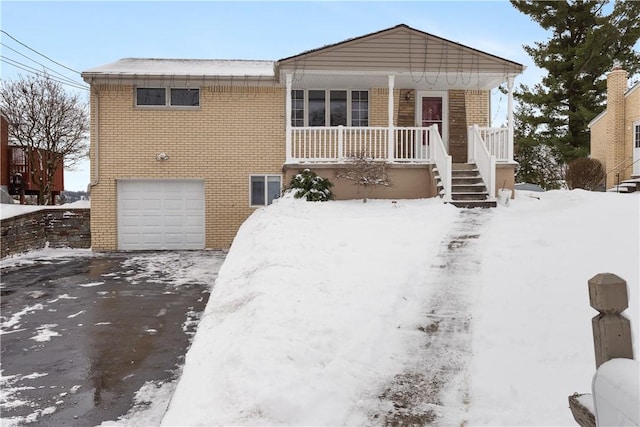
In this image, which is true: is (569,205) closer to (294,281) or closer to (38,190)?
(294,281)

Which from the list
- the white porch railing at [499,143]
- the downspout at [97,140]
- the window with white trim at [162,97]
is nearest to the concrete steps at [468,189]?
the white porch railing at [499,143]

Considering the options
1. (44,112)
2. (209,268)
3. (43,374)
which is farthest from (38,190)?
(43,374)

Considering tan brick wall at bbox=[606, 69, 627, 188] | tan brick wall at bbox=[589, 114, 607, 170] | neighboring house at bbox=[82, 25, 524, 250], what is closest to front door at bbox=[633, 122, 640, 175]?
tan brick wall at bbox=[606, 69, 627, 188]

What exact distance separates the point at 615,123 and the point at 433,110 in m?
10.5

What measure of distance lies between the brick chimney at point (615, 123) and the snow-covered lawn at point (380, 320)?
44.9 feet

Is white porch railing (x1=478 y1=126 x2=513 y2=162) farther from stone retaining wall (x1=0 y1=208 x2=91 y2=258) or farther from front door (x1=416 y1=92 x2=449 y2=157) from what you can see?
stone retaining wall (x1=0 y1=208 x2=91 y2=258)

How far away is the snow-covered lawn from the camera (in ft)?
13.0

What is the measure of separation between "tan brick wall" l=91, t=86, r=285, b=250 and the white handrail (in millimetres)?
4895

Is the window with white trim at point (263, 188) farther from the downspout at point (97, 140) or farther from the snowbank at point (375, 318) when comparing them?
the snowbank at point (375, 318)

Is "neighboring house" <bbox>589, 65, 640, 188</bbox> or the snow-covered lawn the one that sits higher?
"neighboring house" <bbox>589, 65, 640, 188</bbox>

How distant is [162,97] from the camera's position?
15438 millimetres

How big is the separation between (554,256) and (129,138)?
1276cm

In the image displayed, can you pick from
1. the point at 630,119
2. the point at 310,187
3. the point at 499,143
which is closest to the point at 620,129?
the point at 630,119

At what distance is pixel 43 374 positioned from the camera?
5.32 metres
